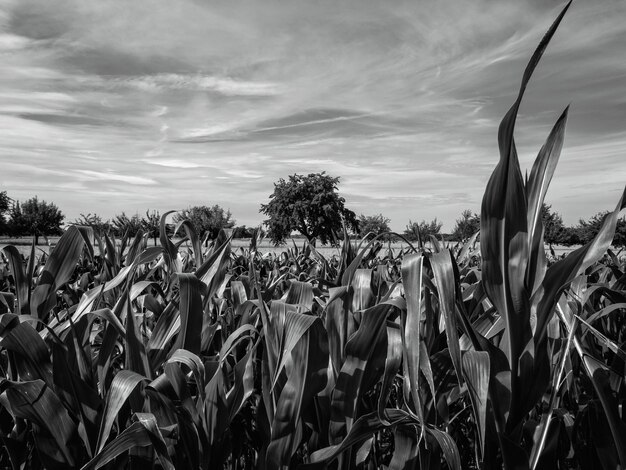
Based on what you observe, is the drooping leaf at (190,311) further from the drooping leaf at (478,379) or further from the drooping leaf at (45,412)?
the drooping leaf at (478,379)

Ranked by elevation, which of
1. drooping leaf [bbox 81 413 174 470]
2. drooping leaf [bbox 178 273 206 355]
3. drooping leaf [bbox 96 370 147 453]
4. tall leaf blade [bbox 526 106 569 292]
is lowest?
drooping leaf [bbox 81 413 174 470]

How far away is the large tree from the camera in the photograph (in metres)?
64.9

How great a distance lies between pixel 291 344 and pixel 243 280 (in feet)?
3.57

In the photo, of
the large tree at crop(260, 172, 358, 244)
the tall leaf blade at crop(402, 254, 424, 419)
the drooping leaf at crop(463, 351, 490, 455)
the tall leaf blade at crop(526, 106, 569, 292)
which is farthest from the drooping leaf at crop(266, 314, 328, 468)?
the large tree at crop(260, 172, 358, 244)

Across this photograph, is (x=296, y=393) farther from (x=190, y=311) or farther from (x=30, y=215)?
(x=30, y=215)

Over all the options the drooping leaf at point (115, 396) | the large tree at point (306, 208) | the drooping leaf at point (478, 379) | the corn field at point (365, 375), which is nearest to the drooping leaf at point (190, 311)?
the corn field at point (365, 375)

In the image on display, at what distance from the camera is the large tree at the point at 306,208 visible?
6488cm

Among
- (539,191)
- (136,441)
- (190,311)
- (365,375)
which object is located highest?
(539,191)

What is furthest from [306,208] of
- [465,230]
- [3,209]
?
[465,230]

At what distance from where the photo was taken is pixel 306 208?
215ft

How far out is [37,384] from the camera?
115 cm

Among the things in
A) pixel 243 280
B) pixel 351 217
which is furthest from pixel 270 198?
pixel 243 280

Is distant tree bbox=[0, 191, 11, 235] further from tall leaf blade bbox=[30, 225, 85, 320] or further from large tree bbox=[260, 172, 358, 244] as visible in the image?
tall leaf blade bbox=[30, 225, 85, 320]

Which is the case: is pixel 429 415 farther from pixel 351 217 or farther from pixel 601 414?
pixel 351 217
